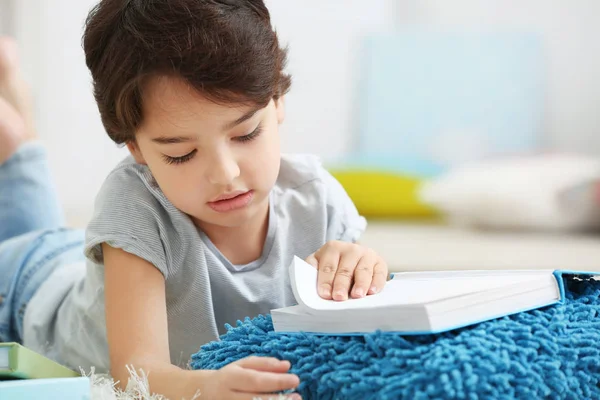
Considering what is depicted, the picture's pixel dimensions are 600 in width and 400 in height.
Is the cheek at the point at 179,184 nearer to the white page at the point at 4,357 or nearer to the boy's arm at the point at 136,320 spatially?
the boy's arm at the point at 136,320

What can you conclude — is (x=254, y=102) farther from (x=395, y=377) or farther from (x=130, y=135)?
(x=395, y=377)

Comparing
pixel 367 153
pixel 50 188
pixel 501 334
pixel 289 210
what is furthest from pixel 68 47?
pixel 501 334

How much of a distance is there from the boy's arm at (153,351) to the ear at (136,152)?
12 cm

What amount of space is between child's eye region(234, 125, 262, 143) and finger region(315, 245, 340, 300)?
6.0 inches

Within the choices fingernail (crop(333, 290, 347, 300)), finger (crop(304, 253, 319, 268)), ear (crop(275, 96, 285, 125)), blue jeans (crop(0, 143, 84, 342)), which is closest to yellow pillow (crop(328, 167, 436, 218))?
blue jeans (crop(0, 143, 84, 342))

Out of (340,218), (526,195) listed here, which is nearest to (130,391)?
(340,218)

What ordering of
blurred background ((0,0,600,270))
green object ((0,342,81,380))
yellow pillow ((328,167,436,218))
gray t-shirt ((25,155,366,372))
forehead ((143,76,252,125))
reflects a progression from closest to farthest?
1. green object ((0,342,81,380))
2. forehead ((143,76,252,125))
3. gray t-shirt ((25,155,366,372))
4. yellow pillow ((328,167,436,218))
5. blurred background ((0,0,600,270))

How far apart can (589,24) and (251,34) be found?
7.02 feet

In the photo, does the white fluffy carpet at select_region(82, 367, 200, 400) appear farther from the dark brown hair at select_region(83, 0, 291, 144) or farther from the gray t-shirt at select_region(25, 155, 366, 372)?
the dark brown hair at select_region(83, 0, 291, 144)

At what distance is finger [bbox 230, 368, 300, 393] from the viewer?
0.63 meters

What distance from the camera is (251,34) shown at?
0.88m

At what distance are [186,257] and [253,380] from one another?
1.16ft

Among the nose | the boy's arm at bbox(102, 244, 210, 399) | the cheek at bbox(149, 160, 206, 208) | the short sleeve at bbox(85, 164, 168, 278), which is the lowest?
the boy's arm at bbox(102, 244, 210, 399)

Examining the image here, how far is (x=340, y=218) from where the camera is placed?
110 centimetres
